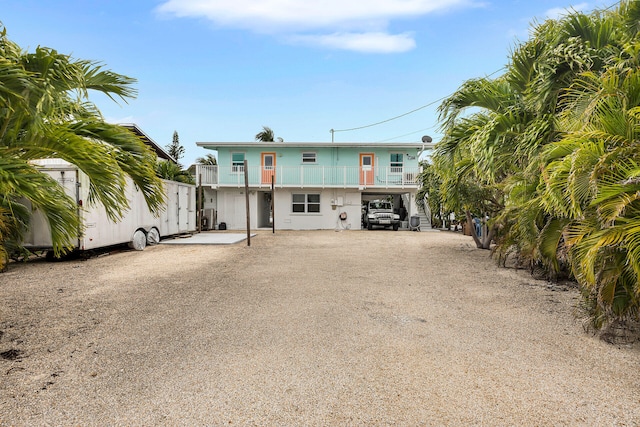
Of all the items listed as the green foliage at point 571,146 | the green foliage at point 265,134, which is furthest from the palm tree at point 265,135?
the green foliage at point 571,146

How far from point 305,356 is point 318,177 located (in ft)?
67.7

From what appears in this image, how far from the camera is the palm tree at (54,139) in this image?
3762 millimetres

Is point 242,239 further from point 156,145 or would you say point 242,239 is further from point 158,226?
point 156,145

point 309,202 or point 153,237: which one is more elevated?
point 309,202

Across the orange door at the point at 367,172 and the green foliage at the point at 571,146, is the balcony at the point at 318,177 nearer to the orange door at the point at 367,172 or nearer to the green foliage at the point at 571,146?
the orange door at the point at 367,172

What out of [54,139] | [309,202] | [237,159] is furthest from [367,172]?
[54,139]

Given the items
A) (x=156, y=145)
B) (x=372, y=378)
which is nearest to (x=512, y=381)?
(x=372, y=378)

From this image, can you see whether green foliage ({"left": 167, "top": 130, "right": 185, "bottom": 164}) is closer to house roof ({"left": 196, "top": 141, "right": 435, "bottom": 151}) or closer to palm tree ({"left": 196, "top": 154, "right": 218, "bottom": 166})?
palm tree ({"left": 196, "top": 154, "right": 218, "bottom": 166})

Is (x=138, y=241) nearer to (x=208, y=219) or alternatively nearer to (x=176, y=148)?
(x=208, y=219)

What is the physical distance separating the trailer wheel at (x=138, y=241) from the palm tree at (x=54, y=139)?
8.42 m

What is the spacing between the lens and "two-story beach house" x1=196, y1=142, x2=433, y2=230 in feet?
79.1

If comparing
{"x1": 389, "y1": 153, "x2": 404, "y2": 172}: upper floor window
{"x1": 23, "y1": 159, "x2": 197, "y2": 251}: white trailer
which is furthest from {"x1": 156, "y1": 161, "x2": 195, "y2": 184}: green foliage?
{"x1": 389, "y1": 153, "x2": 404, "y2": 172}: upper floor window

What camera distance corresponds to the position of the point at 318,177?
78.9 feet

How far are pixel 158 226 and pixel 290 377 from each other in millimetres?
12975
